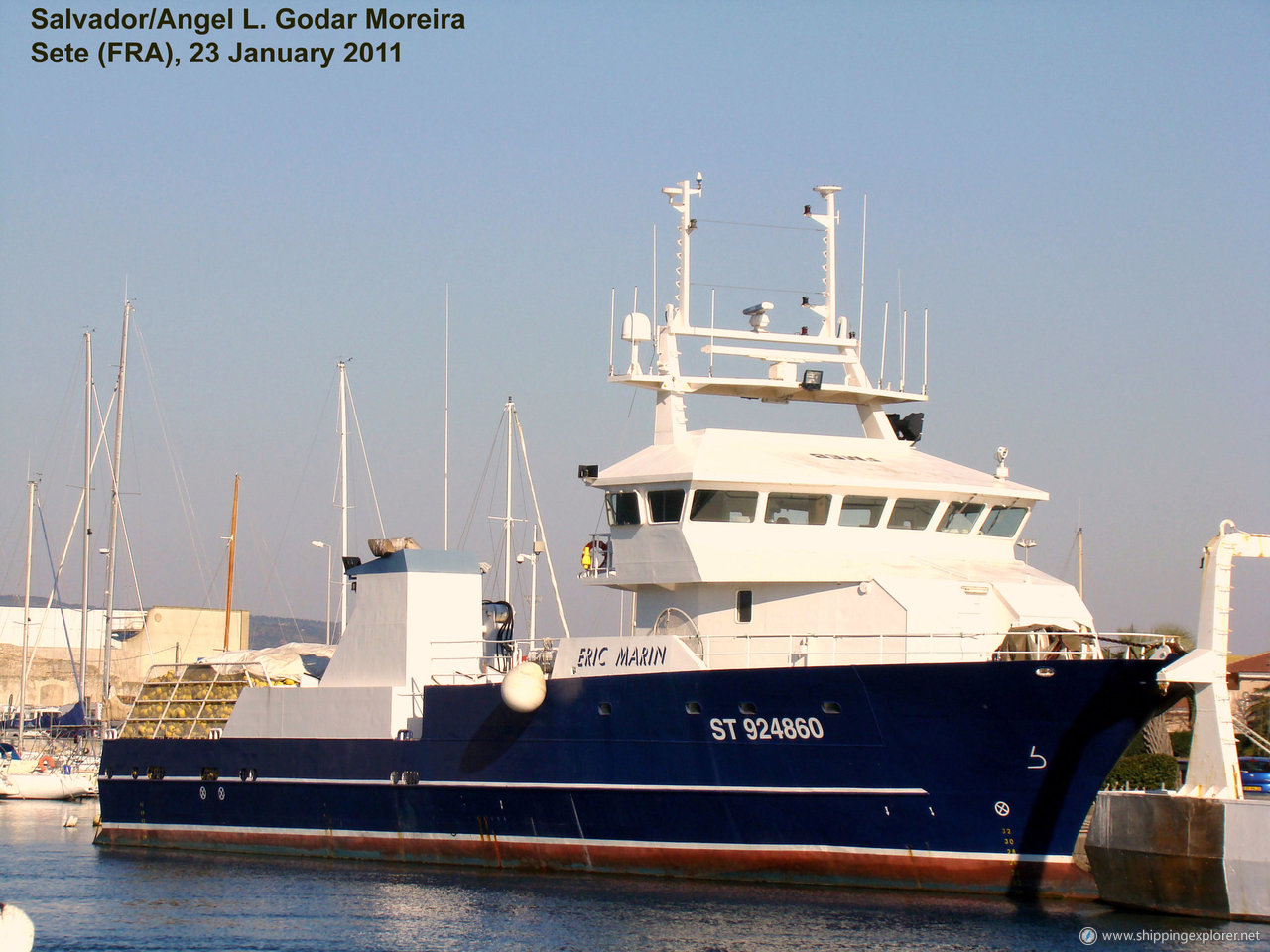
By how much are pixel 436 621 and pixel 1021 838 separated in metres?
9.35

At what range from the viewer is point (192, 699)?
26016 millimetres

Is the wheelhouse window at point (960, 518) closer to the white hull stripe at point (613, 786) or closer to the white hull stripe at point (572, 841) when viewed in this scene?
the white hull stripe at point (613, 786)

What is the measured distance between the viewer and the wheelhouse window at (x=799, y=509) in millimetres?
20188

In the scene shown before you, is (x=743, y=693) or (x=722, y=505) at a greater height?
(x=722, y=505)

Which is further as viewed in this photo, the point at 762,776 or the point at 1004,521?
the point at 1004,521

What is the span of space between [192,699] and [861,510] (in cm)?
1208

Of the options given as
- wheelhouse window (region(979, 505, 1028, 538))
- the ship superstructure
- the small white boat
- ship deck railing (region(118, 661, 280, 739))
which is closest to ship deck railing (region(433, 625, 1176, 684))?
the ship superstructure

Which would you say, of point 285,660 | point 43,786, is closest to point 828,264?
Result: point 285,660

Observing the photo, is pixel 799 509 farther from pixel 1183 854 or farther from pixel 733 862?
pixel 1183 854

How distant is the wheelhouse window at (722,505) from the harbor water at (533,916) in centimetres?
454

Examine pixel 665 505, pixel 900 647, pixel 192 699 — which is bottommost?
pixel 192 699

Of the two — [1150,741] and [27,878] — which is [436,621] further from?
[1150,741]

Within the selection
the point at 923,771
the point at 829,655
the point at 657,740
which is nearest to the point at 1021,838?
the point at 923,771

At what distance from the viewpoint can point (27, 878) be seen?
22.3m
